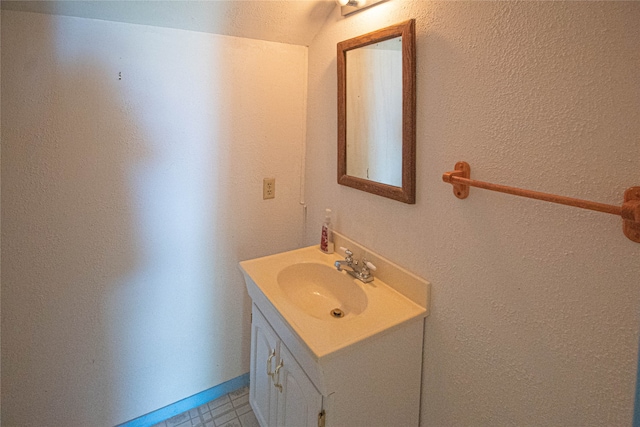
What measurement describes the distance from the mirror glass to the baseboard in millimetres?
1282

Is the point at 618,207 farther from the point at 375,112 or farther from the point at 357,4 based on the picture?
the point at 357,4

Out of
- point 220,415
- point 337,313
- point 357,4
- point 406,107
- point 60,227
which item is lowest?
point 220,415

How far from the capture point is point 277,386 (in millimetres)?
1214

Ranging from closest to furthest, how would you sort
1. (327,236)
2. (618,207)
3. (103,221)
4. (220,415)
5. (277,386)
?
(618,207)
(277,386)
(103,221)
(327,236)
(220,415)

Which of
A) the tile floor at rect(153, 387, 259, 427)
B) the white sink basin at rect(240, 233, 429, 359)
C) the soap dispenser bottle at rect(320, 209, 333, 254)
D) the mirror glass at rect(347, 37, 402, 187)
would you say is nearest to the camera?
the white sink basin at rect(240, 233, 429, 359)

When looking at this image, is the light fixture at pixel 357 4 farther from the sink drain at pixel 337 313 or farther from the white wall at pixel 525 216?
the sink drain at pixel 337 313

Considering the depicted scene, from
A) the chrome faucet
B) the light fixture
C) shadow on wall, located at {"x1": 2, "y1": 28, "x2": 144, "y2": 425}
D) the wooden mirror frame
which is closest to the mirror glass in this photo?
the wooden mirror frame

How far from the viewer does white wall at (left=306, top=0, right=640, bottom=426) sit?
688mm

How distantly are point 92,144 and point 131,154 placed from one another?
13cm

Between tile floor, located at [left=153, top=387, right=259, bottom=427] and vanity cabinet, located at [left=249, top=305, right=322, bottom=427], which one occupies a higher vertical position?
vanity cabinet, located at [left=249, top=305, right=322, bottom=427]

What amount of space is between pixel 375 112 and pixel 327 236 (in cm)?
57

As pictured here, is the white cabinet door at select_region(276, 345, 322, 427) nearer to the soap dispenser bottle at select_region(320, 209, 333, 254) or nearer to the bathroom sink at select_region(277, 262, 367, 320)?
the bathroom sink at select_region(277, 262, 367, 320)

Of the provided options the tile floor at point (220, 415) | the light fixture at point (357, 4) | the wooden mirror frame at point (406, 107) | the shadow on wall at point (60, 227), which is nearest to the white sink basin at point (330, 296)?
the wooden mirror frame at point (406, 107)

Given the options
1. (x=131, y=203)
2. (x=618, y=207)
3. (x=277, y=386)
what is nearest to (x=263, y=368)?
(x=277, y=386)
